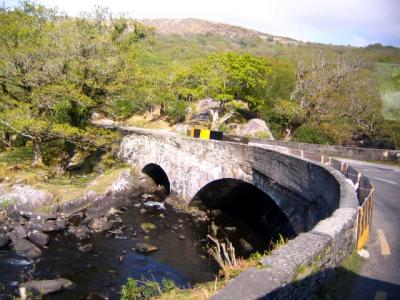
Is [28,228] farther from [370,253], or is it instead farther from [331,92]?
[331,92]

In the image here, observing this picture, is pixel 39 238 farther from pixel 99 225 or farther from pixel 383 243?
pixel 383 243

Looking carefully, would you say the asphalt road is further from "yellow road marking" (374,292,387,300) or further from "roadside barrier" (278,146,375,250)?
"roadside barrier" (278,146,375,250)

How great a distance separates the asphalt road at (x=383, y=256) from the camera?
711 cm

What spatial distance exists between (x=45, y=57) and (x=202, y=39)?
13439cm

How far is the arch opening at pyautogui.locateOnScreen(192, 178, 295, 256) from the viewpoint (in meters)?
20.7

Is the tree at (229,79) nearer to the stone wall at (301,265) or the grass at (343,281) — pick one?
the grass at (343,281)

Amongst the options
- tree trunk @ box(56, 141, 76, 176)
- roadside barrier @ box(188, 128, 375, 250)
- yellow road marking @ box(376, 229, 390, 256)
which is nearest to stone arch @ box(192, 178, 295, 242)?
roadside barrier @ box(188, 128, 375, 250)

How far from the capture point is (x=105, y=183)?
2545 centimetres

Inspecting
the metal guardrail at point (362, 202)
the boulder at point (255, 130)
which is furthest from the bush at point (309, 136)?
the metal guardrail at point (362, 202)

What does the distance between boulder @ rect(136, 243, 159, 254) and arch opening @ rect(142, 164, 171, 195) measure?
1008cm

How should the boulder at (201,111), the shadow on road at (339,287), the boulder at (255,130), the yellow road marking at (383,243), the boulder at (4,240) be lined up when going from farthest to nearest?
the boulder at (201,111), the boulder at (255,130), the boulder at (4,240), the yellow road marking at (383,243), the shadow on road at (339,287)

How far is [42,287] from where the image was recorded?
13.2 metres

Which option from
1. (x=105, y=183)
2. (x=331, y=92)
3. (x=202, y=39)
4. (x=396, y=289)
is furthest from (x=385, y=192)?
(x=202, y=39)

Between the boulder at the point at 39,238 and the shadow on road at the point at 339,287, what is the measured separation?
14.3 metres
